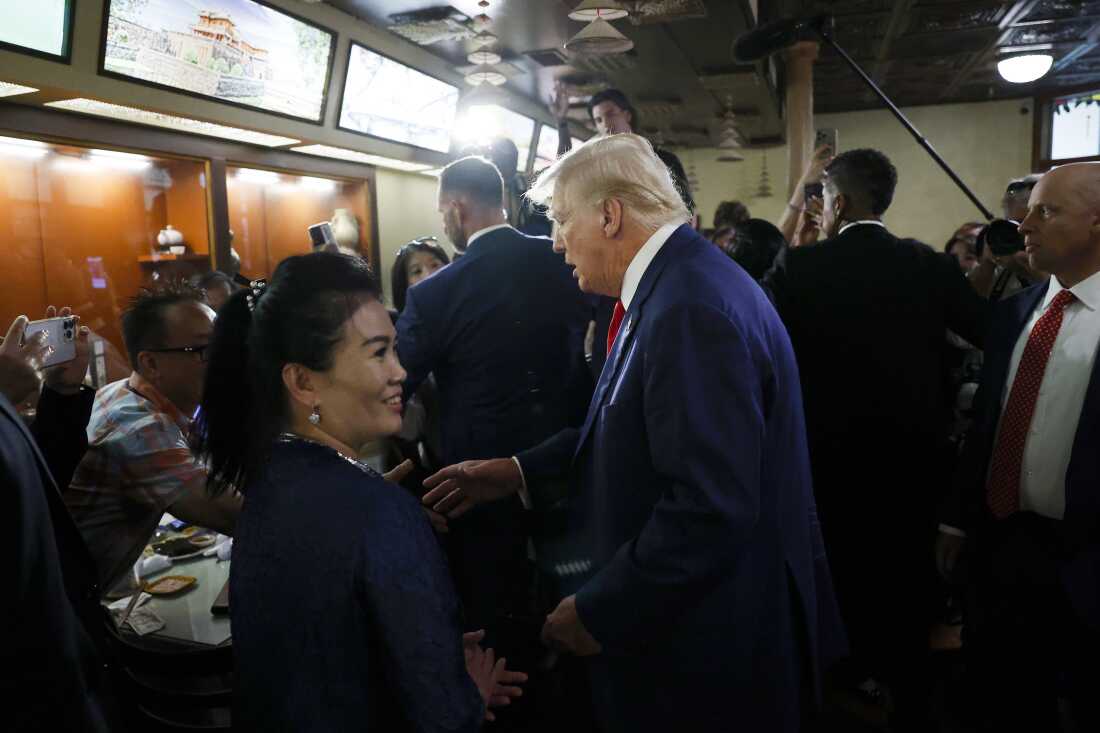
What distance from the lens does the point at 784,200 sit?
11516mm

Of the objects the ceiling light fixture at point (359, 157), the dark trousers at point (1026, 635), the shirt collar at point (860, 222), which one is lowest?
the dark trousers at point (1026, 635)

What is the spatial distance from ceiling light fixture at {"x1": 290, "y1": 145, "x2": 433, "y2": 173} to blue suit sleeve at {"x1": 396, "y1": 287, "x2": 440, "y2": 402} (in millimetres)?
2891

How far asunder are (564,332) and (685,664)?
145cm

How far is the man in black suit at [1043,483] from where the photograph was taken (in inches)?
72.9

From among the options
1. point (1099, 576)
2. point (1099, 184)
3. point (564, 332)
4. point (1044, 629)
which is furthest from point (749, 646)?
point (1099, 184)

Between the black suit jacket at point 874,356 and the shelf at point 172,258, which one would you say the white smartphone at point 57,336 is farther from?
the shelf at point 172,258

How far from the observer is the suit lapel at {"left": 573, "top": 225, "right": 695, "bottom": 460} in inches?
57.7

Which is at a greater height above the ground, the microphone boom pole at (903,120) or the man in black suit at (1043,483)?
the microphone boom pole at (903,120)

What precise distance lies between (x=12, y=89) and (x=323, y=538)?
10.2 feet

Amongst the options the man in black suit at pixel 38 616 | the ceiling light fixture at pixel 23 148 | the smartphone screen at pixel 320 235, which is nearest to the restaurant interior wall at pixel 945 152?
the ceiling light fixture at pixel 23 148

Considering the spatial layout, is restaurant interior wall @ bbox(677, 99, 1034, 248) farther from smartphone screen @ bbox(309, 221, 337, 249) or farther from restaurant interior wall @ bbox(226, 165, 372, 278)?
smartphone screen @ bbox(309, 221, 337, 249)

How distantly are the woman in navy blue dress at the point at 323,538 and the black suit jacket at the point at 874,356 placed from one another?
197 centimetres

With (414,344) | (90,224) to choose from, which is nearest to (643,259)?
(414,344)

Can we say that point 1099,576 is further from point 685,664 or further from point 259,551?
point 259,551
